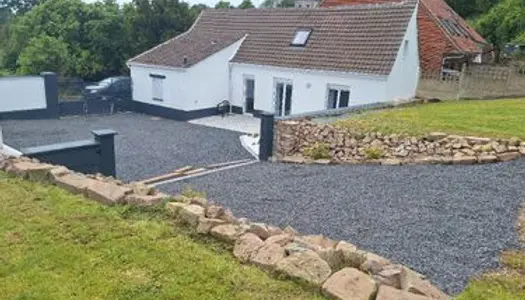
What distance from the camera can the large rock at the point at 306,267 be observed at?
4320 mm

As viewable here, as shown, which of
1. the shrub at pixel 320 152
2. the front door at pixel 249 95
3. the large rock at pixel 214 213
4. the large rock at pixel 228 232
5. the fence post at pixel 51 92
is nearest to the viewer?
the large rock at pixel 228 232

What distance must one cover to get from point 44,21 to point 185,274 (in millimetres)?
31575

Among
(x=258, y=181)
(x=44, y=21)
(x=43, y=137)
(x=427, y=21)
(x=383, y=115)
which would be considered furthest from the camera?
(x=44, y=21)

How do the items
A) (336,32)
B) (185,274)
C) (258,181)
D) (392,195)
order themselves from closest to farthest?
(185,274) < (392,195) < (258,181) < (336,32)

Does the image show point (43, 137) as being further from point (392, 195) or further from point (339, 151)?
point (392, 195)

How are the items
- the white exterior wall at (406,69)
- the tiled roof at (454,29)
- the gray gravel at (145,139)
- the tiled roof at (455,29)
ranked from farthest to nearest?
the tiled roof at (455,29), the tiled roof at (454,29), the white exterior wall at (406,69), the gray gravel at (145,139)

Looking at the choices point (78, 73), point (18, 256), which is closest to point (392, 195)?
point (18, 256)

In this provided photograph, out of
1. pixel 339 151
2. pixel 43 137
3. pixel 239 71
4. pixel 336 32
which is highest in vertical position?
pixel 336 32

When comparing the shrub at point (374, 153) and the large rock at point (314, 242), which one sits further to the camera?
the shrub at point (374, 153)

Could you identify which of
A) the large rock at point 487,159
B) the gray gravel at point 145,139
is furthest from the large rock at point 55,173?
the large rock at point 487,159

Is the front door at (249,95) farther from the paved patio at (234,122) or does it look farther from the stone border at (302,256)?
the stone border at (302,256)

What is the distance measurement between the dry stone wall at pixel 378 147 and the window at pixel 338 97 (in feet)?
20.4

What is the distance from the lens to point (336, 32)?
22125 millimetres

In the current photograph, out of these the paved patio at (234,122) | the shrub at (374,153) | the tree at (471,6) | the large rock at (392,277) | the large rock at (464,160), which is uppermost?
the tree at (471,6)
